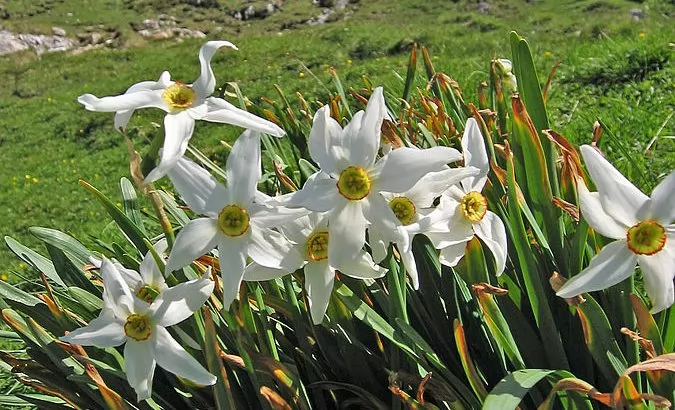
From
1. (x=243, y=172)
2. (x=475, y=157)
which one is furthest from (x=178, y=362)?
(x=475, y=157)

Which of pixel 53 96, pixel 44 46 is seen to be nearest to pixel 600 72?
pixel 53 96

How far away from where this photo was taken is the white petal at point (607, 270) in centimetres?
86

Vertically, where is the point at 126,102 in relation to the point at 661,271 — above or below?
above

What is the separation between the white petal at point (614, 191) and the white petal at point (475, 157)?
200 mm

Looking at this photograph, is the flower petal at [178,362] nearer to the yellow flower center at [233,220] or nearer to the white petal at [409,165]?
the yellow flower center at [233,220]

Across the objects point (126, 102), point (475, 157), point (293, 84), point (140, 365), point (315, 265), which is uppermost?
point (126, 102)

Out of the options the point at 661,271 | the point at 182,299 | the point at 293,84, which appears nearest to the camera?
the point at 661,271

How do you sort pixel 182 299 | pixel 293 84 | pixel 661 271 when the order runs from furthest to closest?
pixel 293 84
pixel 182 299
pixel 661 271

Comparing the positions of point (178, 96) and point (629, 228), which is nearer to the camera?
point (629, 228)

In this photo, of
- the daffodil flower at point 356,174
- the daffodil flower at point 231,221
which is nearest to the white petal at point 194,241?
the daffodil flower at point 231,221

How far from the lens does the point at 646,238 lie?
87 centimetres

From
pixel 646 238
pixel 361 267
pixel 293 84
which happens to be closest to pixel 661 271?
pixel 646 238

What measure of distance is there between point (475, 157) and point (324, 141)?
0.93ft

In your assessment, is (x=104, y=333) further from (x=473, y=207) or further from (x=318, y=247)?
(x=473, y=207)
